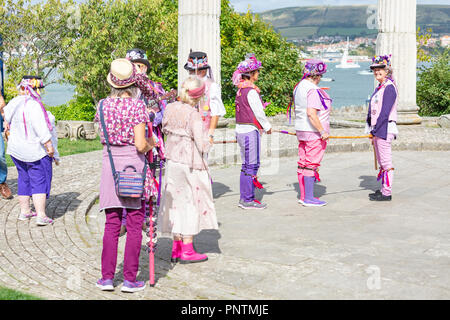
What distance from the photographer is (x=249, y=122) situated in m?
7.73

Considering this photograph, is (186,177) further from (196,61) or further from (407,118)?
(407,118)

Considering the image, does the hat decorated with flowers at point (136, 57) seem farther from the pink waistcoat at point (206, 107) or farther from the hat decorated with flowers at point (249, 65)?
the hat decorated with flowers at point (249, 65)

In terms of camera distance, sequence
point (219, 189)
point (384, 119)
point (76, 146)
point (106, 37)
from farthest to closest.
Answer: point (106, 37), point (76, 146), point (219, 189), point (384, 119)

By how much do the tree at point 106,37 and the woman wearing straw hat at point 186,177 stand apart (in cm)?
1498

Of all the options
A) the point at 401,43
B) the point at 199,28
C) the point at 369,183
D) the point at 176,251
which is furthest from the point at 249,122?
the point at 401,43

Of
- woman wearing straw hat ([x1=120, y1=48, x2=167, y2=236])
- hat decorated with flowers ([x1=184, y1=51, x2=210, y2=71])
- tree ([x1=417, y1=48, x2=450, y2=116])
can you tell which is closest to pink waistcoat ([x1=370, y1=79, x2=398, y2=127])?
hat decorated with flowers ([x1=184, y1=51, x2=210, y2=71])

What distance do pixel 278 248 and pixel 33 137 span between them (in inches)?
115

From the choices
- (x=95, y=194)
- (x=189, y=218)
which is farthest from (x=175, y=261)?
(x=95, y=194)

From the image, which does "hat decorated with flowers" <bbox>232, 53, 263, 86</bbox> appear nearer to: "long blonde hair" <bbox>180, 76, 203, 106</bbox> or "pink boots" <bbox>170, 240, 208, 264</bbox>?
"long blonde hair" <bbox>180, 76, 203, 106</bbox>

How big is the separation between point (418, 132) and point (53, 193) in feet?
28.8

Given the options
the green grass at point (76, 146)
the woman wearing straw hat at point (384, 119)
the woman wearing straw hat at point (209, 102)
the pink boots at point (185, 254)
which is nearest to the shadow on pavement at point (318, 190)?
the woman wearing straw hat at point (384, 119)

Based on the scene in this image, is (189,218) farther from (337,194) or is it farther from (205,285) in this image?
(337,194)

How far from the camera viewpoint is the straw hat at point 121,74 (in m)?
4.78

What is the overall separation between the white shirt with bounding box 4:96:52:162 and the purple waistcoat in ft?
7.57
